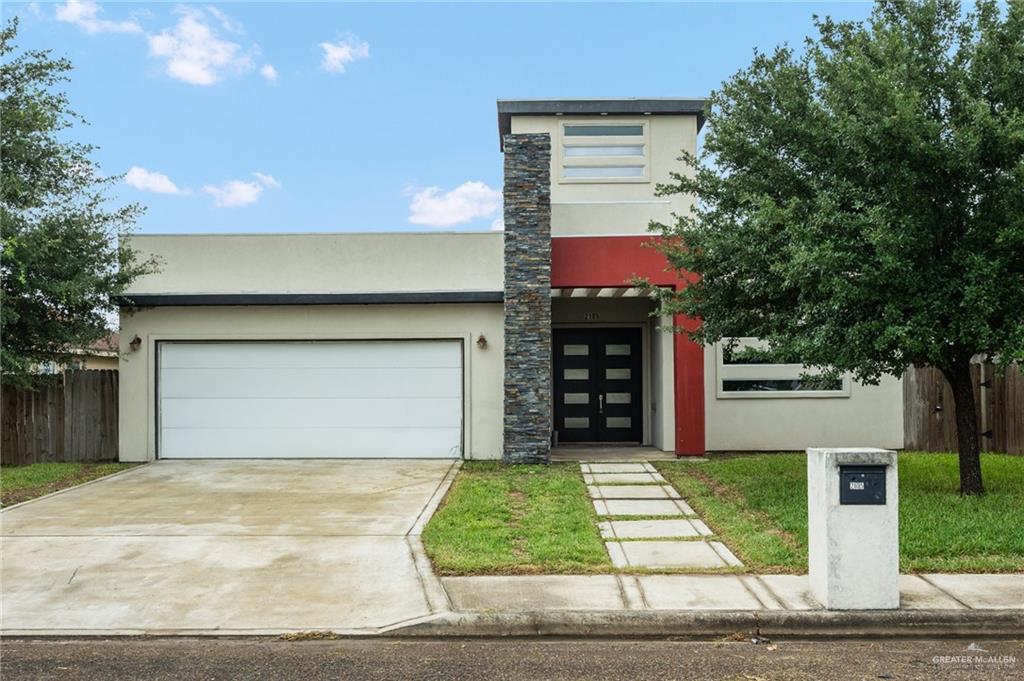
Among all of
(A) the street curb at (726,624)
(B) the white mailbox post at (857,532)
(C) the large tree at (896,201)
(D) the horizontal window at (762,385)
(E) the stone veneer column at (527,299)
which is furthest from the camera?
(D) the horizontal window at (762,385)

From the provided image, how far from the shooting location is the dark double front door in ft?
54.2

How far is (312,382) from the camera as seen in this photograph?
14.3m

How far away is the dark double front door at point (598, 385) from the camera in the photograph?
54.2ft

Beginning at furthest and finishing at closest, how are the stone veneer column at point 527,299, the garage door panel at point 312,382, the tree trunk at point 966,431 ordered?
the garage door panel at point 312,382 < the stone veneer column at point 527,299 < the tree trunk at point 966,431

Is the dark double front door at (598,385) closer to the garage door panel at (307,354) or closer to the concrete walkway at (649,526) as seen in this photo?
the garage door panel at (307,354)

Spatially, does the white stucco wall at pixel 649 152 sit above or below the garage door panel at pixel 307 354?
above

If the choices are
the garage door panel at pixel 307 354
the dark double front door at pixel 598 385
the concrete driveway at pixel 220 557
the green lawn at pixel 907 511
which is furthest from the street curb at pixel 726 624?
the dark double front door at pixel 598 385

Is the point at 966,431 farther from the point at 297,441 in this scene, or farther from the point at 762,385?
the point at 297,441

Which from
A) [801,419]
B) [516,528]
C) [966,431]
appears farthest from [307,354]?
[966,431]

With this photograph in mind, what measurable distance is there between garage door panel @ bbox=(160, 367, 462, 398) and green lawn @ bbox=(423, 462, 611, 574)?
8.89 ft

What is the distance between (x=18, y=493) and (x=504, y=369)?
7.36m

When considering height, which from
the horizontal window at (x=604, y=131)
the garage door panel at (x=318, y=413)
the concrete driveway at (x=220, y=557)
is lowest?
the concrete driveway at (x=220, y=557)

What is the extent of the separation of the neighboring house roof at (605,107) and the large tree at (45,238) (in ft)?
27.0

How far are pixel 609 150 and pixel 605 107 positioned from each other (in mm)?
917
